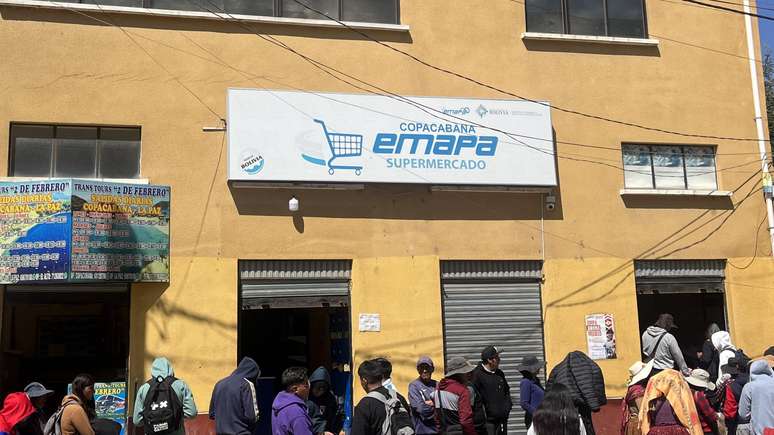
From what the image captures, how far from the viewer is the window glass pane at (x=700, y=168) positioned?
1429 cm

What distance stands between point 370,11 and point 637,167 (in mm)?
5356

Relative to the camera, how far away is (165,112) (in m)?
11.9

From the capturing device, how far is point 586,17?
14273 mm

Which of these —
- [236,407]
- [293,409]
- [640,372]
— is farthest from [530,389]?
[293,409]

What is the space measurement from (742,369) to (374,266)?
535 centimetres

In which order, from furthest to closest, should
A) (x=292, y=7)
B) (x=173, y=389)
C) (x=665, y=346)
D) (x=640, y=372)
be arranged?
(x=292, y=7) → (x=665, y=346) → (x=173, y=389) → (x=640, y=372)

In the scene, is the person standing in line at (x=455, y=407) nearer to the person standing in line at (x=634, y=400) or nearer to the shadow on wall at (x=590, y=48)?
the person standing in line at (x=634, y=400)

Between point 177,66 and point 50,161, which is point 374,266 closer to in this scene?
point 177,66

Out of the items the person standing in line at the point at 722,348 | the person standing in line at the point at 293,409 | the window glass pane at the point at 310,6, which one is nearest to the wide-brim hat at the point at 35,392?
the person standing in line at the point at 293,409

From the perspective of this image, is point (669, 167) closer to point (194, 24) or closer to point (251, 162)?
point (251, 162)

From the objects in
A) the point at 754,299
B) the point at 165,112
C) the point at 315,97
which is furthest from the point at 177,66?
the point at 754,299

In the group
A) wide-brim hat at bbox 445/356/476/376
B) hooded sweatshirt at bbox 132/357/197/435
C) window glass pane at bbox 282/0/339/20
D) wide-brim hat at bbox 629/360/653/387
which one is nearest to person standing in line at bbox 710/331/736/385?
wide-brim hat at bbox 629/360/653/387

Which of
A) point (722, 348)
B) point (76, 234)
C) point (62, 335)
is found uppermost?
point (76, 234)

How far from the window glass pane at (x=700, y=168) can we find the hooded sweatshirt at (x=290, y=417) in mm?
9670
